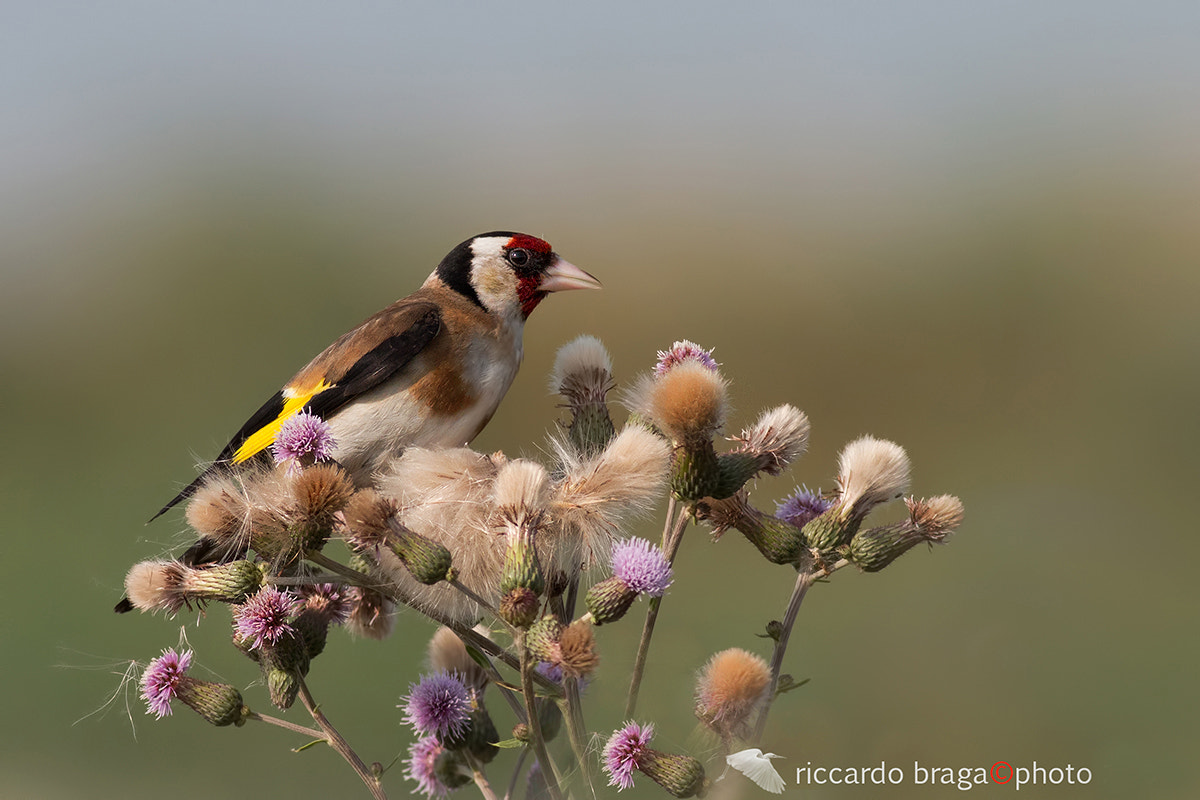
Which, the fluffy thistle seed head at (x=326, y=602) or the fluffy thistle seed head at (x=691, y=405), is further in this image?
the fluffy thistle seed head at (x=326, y=602)

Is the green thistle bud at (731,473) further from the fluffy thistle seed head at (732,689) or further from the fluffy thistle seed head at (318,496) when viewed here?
the fluffy thistle seed head at (318,496)

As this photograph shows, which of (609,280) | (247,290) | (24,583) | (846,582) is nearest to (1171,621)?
(846,582)

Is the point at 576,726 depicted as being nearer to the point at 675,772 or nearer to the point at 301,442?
the point at 675,772

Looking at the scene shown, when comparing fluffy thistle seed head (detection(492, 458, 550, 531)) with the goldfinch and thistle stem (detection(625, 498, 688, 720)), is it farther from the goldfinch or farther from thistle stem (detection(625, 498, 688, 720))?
the goldfinch

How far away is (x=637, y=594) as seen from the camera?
1.53 metres

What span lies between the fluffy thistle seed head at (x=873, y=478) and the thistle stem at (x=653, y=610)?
0.26m

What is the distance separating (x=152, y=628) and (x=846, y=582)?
189 inches

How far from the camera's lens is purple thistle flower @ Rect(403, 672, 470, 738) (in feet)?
5.48

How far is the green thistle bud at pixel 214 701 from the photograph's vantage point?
170 centimetres

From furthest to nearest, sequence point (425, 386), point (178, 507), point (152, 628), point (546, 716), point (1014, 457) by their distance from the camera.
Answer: point (1014, 457) < point (152, 628) < point (425, 386) < point (178, 507) < point (546, 716)

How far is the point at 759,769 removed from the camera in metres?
1.33

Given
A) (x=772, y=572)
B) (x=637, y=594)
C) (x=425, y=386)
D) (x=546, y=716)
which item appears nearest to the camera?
(x=637, y=594)

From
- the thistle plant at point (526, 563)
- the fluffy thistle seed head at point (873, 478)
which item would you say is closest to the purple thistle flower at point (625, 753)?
the thistle plant at point (526, 563)

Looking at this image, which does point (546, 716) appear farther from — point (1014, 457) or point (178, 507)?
point (1014, 457)
